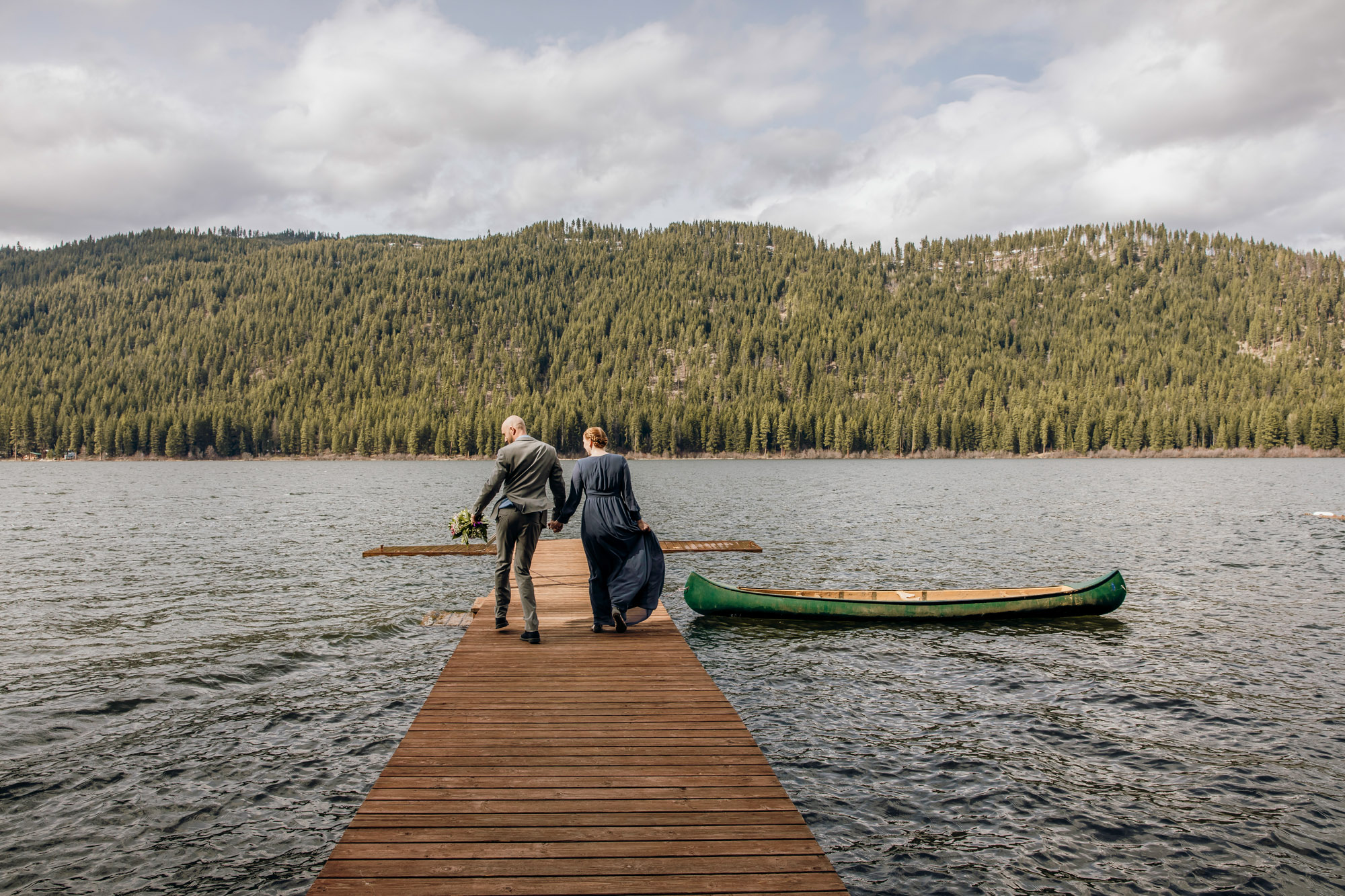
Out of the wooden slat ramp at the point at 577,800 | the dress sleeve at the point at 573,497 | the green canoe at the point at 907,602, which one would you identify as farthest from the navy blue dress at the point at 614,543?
the green canoe at the point at 907,602

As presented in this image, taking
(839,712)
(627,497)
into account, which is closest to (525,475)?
(627,497)

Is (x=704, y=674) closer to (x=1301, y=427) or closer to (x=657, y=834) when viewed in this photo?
(x=657, y=834)

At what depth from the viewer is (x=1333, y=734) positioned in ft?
40.5

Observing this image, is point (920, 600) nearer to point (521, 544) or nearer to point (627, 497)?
point (627, 497)

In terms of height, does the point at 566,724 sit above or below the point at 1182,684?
above

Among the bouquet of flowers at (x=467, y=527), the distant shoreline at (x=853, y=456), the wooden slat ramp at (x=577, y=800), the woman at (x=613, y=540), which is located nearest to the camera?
the wooden slat ramp at (x=577, y=800)

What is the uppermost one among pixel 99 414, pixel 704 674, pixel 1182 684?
pixel 99 414

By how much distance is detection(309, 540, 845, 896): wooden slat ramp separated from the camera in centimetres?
552

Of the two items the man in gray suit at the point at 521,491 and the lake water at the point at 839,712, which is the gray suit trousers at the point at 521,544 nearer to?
the man in gray suit at the point at 521,491

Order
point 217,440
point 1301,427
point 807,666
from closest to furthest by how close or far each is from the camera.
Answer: point 807,666 < point 1301,427 < point 217,440

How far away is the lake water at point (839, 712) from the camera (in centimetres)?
857

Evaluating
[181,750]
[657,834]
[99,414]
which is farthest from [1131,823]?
[99,414]

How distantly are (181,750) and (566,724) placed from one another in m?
6.47

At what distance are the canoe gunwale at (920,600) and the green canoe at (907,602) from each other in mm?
16
